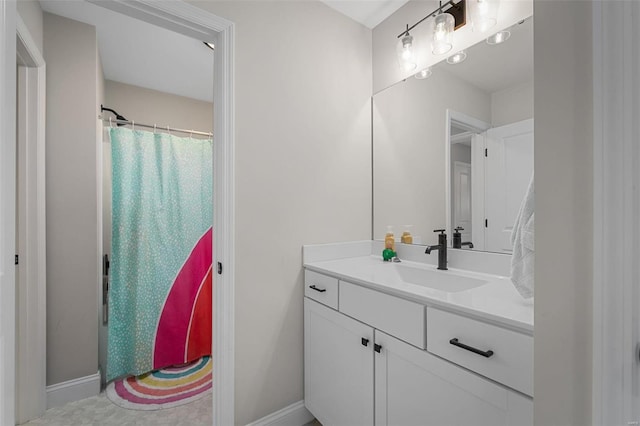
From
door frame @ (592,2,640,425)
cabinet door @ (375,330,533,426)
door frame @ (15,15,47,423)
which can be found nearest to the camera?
door frame @ (592,2,640,425)

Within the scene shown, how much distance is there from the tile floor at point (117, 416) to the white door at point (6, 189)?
1.12 meters

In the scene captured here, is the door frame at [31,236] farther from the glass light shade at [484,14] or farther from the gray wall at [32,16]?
the glass light shade at [484,14]

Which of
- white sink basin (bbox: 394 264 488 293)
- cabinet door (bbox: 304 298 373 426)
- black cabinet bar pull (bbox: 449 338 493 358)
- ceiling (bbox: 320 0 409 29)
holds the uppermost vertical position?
ceiling (bbox: 320 0 409 29)

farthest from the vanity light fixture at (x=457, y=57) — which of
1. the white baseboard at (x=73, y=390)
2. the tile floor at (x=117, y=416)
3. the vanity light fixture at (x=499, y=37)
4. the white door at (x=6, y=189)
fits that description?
the white baseboard at (x=73, y=390)

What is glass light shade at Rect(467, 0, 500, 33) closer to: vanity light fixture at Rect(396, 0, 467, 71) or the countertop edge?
vanity light fixture at Rect(396, 0, 467, 71)

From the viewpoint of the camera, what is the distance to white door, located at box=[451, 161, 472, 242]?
1.48 meters

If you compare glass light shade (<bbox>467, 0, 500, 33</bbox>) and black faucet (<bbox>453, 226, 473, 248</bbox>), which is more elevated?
glass light shade (<bbox>467, 0, 500, 33</bbox>)

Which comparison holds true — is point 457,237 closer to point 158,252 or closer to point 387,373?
point 387,373

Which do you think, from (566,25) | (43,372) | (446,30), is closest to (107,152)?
(43,372)

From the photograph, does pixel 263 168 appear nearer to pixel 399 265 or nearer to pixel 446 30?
pixel 399 265

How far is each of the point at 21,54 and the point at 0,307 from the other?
1539 mm

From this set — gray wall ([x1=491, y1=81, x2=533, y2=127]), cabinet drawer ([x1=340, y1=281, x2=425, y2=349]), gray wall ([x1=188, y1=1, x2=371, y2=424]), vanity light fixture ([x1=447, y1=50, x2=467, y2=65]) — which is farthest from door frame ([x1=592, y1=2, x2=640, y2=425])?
gray wall ([x1=188, y1=1, x2=371, y2=424])

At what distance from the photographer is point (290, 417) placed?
1.54 meters

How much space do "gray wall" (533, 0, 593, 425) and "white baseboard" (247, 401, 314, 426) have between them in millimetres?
1339
